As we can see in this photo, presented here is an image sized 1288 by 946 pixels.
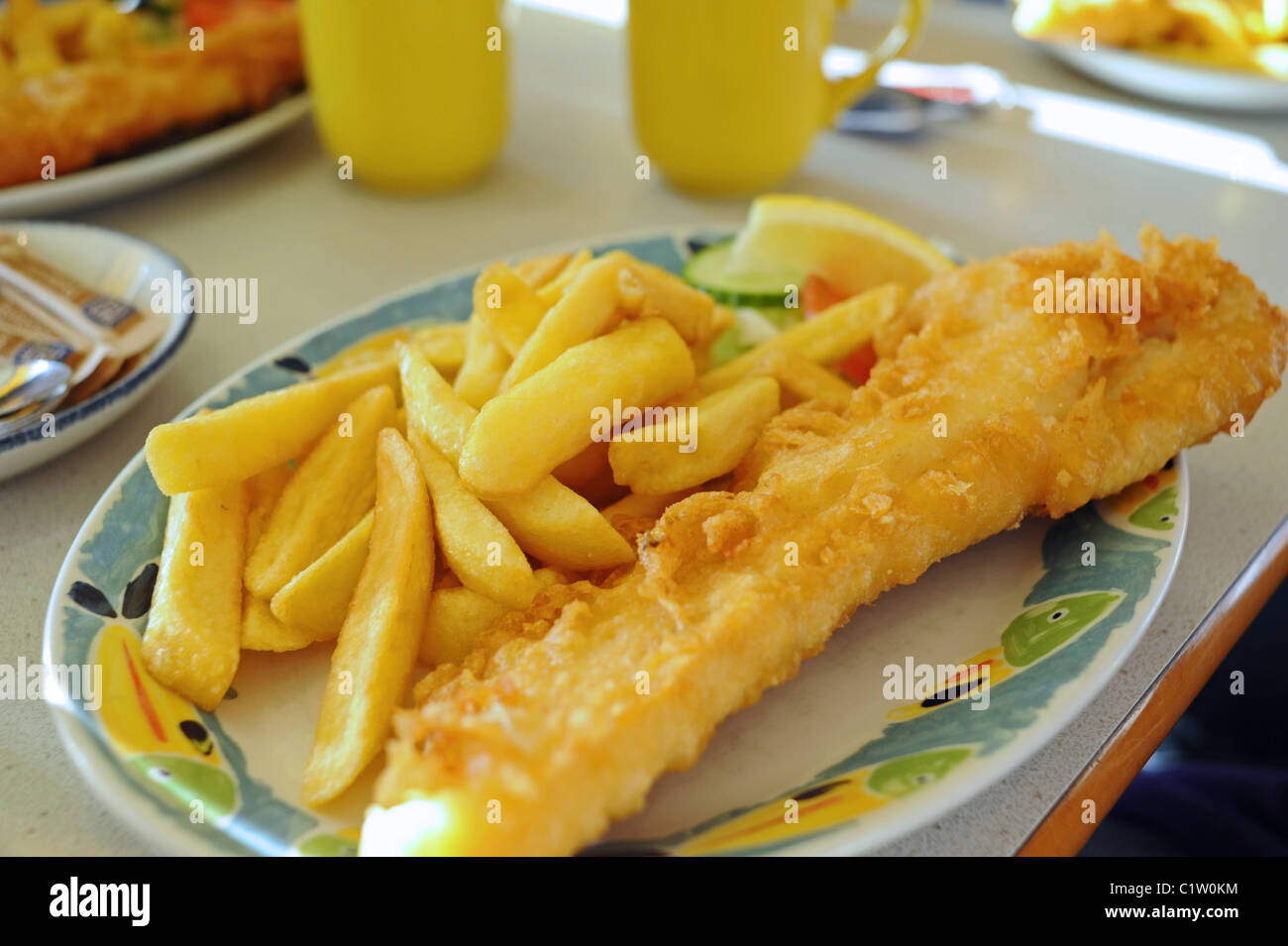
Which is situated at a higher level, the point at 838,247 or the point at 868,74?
the point at 868,74

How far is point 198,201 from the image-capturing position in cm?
284

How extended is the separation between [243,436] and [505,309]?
0.41 meters

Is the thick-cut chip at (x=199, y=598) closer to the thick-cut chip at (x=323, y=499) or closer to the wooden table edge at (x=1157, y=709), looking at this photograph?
the thick-cut chip at (x=323, y=499)

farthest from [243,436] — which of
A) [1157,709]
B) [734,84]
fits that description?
[734,84]

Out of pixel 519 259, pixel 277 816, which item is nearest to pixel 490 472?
pixel 277 816

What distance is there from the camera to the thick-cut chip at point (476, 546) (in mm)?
1358

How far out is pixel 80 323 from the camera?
2.00 meters

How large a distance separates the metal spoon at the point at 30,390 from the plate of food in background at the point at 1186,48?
9.63ft

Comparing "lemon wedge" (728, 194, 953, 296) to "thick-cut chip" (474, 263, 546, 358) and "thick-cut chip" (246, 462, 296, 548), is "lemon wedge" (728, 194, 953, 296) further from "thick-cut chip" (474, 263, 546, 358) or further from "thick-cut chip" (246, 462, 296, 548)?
"thick-cut chip" (246, 462, 296, 548)

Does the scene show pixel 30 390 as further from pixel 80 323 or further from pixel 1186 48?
pixel 1186 48

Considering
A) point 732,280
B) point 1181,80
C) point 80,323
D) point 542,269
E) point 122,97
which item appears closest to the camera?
point 542,269

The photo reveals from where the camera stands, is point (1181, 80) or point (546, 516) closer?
point (546, 516)

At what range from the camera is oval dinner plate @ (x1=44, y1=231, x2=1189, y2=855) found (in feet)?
3.77

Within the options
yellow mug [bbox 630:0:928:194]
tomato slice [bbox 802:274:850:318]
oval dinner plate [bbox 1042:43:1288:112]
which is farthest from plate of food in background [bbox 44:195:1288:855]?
oval dinner plate [bbox 1042:43:1288:112]
